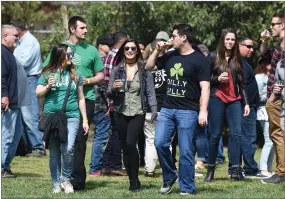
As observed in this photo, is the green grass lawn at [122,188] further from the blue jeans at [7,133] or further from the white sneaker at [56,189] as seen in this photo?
the blue jeans at [7,133]

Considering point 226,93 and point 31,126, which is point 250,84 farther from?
point 31,126

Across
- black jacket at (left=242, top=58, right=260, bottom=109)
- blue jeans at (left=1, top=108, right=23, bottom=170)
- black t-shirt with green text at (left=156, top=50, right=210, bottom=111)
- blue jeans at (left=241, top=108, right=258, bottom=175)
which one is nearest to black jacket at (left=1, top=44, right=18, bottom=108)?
blue jeans at (left=1, top=108, right=23, bottom=170)

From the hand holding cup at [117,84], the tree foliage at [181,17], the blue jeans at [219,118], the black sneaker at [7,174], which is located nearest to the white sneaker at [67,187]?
the hand holding cup at [117,84]

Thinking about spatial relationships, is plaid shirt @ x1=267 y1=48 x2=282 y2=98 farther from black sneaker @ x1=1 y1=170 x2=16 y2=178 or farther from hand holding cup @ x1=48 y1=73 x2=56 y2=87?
black sneaker @ x1=1 y1=170 x2=16 y2=178

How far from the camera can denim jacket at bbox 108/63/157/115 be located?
10.8 metres

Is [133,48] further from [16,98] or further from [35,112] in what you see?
[35,112]

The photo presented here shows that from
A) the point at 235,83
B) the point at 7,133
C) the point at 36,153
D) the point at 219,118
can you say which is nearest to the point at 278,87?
the point at 235,83

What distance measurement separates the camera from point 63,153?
10.4m

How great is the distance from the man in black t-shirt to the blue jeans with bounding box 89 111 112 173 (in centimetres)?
283

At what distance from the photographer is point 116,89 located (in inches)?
428

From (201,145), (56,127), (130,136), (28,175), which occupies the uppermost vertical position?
(56,127)

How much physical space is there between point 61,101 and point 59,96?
72 mm

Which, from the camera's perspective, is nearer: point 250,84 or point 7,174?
point 7,174

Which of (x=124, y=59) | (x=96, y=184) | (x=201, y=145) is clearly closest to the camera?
(x=124, y=59)
